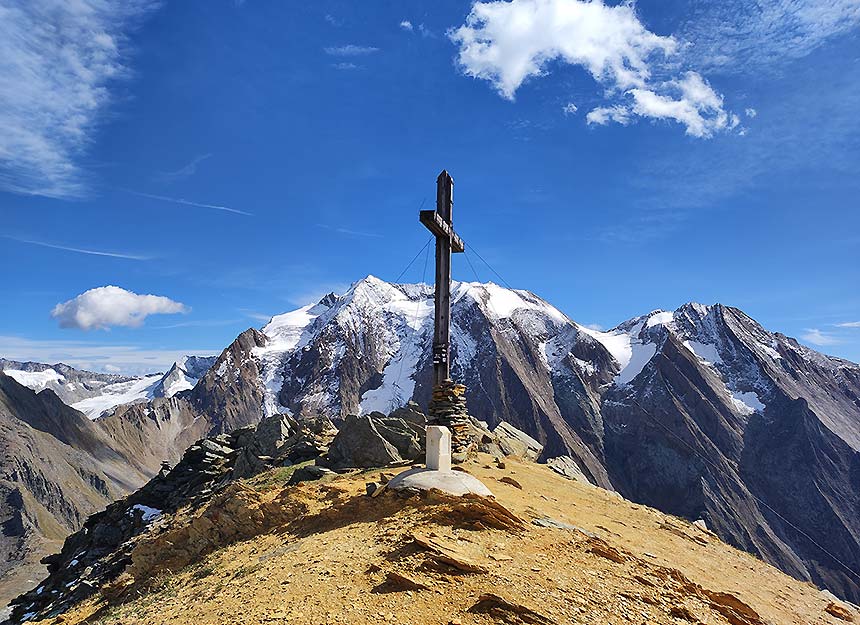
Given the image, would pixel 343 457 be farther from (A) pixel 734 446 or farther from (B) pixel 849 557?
(A) pixel 734 446

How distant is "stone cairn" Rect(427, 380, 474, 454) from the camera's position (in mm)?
19766

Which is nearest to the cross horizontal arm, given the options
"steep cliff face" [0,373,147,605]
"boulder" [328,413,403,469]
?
"boulder" [328,413,403,469]

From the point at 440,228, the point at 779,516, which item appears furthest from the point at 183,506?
the point at 779,516

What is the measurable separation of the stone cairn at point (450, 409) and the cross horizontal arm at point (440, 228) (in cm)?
547

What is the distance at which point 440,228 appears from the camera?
65.9 feet

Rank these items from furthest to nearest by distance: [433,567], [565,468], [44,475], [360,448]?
[44,475]
[565,468]
[360,448]
[433,567]

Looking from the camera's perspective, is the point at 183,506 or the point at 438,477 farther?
the point at 183,506

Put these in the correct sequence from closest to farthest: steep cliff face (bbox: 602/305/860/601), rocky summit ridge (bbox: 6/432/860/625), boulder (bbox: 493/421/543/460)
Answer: rocky summit ridge (bbox: 6/432/860/625)
boulder (bbox: 493/421/543/460)
steep cliff face (bbox: 602/305/860/601)

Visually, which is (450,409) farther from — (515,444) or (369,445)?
(515,444)

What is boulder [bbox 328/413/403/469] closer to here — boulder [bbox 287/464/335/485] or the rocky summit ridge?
boulder [bbox 287/464/335/485]

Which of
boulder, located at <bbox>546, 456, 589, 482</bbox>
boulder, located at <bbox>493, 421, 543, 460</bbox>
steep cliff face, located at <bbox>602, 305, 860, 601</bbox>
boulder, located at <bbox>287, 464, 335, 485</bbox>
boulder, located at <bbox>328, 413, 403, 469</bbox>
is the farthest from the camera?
steep cliff face, located at <bbox>602, 305, 860, 601</bbox>

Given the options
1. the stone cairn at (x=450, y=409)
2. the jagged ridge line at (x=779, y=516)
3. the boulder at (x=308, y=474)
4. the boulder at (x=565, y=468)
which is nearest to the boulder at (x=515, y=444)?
the boulder at (x=565, y=468)

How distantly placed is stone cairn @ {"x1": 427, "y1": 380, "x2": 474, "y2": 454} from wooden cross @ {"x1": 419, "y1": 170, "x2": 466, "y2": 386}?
1.52 feet

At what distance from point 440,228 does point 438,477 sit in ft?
32.2
